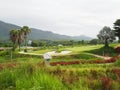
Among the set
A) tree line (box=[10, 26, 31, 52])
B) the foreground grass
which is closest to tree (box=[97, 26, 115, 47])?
tree line (box=[10, 26, 31, 52])

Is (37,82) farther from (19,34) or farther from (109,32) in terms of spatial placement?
(19,34)

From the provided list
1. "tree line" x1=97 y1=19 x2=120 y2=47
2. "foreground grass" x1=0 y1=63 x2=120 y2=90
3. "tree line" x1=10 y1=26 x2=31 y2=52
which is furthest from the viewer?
"tree line" x1=10 y1=26 x2=31 y2=52

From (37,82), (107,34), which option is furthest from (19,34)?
(37,82)

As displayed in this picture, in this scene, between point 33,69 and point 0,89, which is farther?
point 33,69

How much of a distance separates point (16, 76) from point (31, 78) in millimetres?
903

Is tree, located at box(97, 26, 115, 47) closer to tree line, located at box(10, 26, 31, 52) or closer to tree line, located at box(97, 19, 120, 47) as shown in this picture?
tree line, located at box(97, 19, 120, 47)

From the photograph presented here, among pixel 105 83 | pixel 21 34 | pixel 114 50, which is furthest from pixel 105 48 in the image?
pixel 105 83

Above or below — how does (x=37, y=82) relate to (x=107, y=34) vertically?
below

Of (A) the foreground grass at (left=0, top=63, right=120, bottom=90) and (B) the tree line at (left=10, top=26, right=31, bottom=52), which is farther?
(B) the tree line at (left=10, top=26, right=31, bottom=52)

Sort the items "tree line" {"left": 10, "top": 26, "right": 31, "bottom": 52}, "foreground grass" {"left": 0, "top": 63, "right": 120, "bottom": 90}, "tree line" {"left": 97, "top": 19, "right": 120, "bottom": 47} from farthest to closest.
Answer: "tree line" {"left": 10, "top": 26, "right": 31, "bottom": 52}
"tree line" {"left": 97, "top": 19, "right": 120, "bottom": 47}
"foreground grass" {"left": 0, "top": 63, "right": 120, "bottom": 90}

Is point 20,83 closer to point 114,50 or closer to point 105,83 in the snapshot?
point 105,83

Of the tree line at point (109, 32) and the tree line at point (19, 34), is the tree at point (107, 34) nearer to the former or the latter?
the tree line at point (109, 32)

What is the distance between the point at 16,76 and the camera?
388 inches

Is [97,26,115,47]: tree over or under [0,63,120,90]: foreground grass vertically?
over
